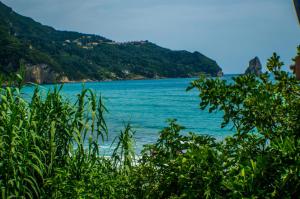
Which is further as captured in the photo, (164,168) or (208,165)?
(164,168)

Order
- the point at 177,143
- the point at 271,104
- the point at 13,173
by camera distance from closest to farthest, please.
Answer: the point at 271,104, the point at 177,143, the point at 13,173

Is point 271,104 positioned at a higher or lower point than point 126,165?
higher

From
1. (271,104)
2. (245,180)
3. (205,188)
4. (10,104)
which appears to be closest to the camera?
(245,180)

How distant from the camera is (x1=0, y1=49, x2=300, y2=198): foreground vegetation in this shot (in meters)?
2.34

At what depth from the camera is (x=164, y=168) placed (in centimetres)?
333

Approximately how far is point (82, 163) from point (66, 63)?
171 metres

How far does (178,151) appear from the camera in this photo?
3.41 m

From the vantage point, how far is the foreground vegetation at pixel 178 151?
2.34 meters

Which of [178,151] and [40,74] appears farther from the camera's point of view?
[40,74]

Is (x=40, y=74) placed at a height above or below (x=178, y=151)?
above

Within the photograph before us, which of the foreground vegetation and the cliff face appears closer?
the foreground vegetation

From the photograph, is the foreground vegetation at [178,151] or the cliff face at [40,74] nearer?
the foreground vegetation at [178,151]

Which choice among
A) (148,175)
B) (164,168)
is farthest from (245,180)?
(148,175)

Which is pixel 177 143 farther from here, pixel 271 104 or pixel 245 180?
pixel 245 180
